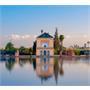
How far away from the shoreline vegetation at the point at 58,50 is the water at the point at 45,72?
0.08 meters

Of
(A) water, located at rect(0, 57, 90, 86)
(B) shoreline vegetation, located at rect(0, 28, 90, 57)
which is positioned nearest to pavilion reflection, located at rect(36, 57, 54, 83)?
(A) water, located at rect(0, 57, 90, 86)

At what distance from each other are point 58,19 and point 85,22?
34cm

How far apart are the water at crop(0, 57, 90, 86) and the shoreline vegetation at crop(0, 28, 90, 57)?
0.08m

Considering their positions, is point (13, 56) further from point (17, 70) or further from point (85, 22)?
point (85, 22)

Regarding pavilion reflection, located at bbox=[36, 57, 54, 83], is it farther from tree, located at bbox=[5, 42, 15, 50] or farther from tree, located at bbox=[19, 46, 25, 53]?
tree, located at bbox=[5, 42, 15, 50]

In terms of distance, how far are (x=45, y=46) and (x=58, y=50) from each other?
174 mm

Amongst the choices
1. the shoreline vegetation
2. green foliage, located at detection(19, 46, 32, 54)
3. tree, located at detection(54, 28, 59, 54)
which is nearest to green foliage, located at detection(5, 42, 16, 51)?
the shoreline vegetation

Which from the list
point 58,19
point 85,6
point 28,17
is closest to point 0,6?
point 28,17

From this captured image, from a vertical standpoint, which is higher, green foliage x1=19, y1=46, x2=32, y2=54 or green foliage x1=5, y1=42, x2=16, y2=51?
green foliage x1=5, y1=42, x2=16, y2=51

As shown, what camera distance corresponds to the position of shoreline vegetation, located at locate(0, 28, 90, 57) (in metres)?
4.76

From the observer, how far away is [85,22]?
4750mm

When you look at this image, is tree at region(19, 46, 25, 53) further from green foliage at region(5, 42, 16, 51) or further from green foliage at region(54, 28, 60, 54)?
green foliage at region(54, 28, 60, 54)

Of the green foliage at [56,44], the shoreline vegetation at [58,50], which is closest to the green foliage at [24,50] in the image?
the shoreline vegetation at [58,50]

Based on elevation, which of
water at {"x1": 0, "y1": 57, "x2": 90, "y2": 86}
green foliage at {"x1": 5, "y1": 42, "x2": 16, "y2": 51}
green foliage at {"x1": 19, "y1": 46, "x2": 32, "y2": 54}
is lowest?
water at {"x1": 0, "y1": 57, "x2": 90, "y2": 86}
